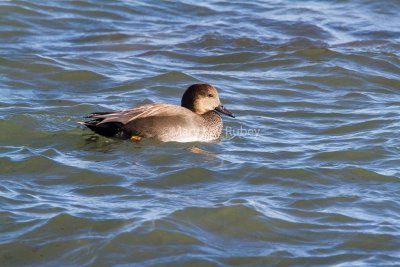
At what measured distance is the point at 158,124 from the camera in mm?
9555

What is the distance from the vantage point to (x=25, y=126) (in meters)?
9.84

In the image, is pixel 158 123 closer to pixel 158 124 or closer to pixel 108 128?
pixel 158 124

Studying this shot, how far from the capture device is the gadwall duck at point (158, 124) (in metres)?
9.44

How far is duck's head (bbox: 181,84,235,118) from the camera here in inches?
405

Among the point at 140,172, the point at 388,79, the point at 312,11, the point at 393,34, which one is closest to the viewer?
the point at 140,172

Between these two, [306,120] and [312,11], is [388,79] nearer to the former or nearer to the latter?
[306,120]

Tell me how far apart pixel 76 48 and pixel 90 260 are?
8.00 metres

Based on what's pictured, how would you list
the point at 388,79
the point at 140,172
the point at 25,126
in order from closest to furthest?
1. the point at 140,172
2. the point at 25,126
3. the point at 388,79

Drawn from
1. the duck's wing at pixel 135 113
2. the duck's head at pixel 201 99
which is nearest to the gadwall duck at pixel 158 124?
the duck's wing at pixel 135 113

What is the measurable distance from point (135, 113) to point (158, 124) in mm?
280

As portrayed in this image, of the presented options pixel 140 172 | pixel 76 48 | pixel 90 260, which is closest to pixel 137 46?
pixel 76 48

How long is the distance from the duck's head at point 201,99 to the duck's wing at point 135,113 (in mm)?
389

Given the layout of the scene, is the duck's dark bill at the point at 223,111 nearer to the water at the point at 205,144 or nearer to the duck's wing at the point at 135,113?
the water at the point at 205,144

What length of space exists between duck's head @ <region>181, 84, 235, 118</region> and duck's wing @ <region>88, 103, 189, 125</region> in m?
0.39
